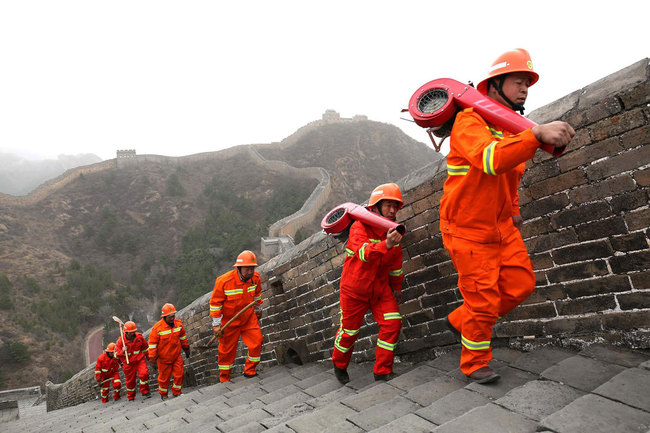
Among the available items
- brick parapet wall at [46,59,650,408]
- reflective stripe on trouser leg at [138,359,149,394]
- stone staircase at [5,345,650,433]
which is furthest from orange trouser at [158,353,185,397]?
brick parapet wall at [46,59,650,408]

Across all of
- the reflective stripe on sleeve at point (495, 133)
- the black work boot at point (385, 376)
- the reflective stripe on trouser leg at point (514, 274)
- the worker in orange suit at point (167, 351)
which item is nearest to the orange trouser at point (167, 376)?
the worker in orange suit at point (167, 351)

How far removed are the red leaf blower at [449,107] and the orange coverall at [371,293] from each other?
1.03m

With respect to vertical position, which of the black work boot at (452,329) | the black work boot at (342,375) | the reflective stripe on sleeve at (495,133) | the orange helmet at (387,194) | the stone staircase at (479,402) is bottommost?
the black work boot at (342,375)

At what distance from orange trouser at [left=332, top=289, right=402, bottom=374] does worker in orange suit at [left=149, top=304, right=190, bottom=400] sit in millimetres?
4465

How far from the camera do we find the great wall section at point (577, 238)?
241 centimetres

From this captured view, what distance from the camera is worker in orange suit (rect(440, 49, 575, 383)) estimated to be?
2.44 meters

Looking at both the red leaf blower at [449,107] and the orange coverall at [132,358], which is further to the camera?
the orange coverall at [132,358]

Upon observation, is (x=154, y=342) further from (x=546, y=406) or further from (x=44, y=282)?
(x=44, y=282)

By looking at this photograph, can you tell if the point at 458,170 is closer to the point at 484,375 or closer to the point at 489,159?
the point at 489,159

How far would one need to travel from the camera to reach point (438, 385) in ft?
8.64

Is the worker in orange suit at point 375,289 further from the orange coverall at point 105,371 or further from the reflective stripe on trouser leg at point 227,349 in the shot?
the orange coverall at point 105,371

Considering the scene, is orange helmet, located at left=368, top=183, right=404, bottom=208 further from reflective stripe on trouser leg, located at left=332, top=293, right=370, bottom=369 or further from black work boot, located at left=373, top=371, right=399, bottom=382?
black work boot, located at left=373, top=371, right=399, bottom=382

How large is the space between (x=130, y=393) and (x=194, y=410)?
5.48 metres

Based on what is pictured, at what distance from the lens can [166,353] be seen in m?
7.02
